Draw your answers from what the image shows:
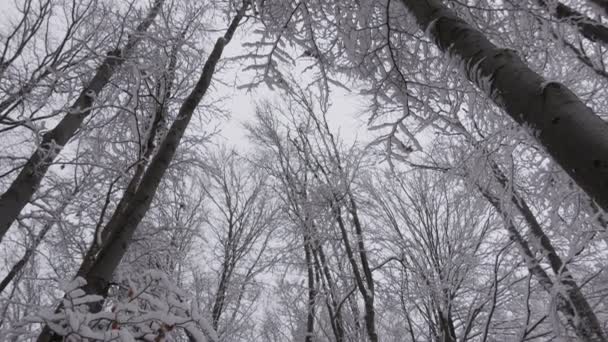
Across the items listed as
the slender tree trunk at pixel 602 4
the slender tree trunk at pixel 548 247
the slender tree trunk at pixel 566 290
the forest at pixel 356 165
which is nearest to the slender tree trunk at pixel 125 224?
the forest at pixel 356 165

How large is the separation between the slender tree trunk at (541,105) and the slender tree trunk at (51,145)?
249 cm

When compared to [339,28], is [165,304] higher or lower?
lower

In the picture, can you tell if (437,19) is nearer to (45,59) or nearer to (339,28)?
(339,28)

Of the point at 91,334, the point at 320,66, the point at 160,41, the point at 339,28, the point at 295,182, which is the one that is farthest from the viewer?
the point at 295,182

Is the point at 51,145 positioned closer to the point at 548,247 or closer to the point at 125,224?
the point at 125,224

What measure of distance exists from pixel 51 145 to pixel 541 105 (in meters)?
3.71

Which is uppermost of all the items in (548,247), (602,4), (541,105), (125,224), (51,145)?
(602,4)

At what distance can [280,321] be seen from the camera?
27.0 ft

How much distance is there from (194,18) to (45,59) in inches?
67.0

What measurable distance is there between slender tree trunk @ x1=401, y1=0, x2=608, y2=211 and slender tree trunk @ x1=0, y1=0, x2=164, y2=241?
2.49 m

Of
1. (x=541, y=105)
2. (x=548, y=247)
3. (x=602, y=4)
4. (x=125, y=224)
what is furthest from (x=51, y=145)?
(x=548, y=247)

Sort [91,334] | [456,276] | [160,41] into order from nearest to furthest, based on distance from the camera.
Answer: [91,334]
[160,41]
[456,276]

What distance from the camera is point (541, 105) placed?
47.0 inches

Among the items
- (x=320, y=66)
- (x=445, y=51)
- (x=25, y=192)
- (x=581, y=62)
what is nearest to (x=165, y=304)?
(x=445, y=51)
